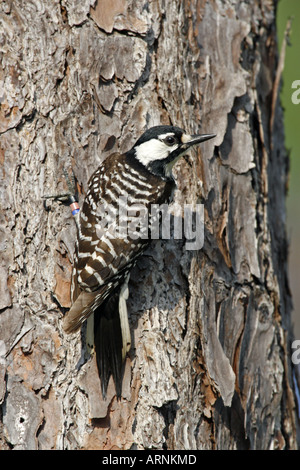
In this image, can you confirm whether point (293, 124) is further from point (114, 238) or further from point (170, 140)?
point (114, 238)

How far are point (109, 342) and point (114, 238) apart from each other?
1.95 feet

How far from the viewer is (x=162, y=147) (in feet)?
11.8

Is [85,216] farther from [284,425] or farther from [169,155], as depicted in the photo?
[284,425]

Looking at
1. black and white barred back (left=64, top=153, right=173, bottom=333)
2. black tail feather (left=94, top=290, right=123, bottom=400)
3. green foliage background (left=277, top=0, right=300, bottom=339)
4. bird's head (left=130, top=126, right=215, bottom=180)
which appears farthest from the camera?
green foliage background (left=277, top=0, right=300, bottom=339)

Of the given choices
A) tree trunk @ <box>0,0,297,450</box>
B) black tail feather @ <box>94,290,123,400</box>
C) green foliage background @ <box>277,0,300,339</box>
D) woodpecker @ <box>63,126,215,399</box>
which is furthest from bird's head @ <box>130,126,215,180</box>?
green foliage background @ <box>277,0,300,339</box>

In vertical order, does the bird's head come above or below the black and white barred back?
above

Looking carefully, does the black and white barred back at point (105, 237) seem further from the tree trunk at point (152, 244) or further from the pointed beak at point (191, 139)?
the pointed beak at point (191, 139)

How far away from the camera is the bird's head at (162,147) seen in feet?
11.5

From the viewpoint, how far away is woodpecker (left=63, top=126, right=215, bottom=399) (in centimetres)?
321

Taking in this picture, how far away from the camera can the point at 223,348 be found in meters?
3.63

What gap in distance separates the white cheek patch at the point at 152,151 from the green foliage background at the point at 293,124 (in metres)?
1.54

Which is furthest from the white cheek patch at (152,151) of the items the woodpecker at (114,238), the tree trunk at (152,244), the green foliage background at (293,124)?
the green foliage background at (293,124)

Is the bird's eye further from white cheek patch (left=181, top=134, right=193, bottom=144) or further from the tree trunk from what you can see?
the tree trunk

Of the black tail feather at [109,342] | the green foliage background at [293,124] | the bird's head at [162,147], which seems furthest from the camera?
the green foliage background at [293,124]
